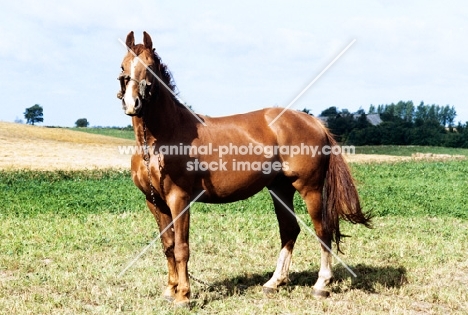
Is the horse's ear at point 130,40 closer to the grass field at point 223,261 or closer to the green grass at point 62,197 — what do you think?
the grass field at point 223,261

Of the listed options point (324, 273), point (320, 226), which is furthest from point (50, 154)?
point (324, 273)

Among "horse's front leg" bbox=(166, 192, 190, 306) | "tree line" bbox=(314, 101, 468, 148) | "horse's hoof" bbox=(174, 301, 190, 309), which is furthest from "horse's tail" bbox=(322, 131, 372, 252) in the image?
"tree line" bbox=(314, 101, 468, 148)

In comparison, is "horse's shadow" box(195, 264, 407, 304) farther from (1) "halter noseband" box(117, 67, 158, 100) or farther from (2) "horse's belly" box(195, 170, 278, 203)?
(1) "halter noseband" box(117, 67, 158, 100)

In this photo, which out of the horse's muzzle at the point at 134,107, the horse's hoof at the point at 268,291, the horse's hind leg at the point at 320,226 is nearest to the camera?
the horse's muzzle at the point at 134,107

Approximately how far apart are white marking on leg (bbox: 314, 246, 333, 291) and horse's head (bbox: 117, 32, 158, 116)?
3065 mm

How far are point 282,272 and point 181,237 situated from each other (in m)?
1.67

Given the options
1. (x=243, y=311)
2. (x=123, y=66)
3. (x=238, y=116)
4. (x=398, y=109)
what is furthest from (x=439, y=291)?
(x=398, y=109)

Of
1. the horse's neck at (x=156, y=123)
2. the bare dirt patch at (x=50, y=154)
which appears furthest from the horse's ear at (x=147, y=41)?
the bare dirt patch at (x=50, y=154)

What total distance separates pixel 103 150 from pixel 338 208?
112ft

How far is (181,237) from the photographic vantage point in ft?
18.1

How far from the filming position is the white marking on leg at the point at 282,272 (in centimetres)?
630

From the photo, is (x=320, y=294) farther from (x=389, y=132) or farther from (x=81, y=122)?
(x=81, y=122)

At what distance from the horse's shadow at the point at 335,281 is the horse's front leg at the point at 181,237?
0.38 m

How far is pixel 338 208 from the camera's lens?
642 cm
